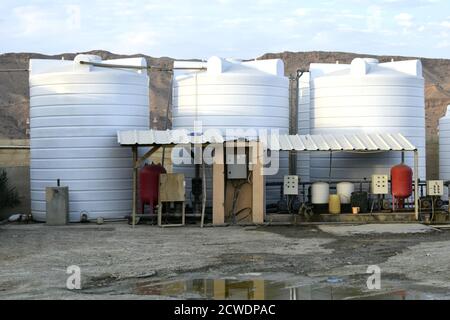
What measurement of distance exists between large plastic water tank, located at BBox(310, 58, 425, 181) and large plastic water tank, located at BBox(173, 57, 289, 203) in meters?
1.23

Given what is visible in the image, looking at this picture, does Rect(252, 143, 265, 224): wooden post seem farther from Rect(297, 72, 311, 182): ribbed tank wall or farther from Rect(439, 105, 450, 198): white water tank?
Rect(439, 105, 450, 198): white water tank

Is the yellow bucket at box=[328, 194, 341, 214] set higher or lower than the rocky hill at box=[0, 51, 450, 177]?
lower

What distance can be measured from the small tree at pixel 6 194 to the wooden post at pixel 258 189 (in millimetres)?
7165

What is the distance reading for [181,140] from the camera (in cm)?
1697

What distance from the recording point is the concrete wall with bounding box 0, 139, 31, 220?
20.6m

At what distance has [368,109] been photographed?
1998cm

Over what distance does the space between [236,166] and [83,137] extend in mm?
4163

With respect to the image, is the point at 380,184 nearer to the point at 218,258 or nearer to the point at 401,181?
the point at 401,181

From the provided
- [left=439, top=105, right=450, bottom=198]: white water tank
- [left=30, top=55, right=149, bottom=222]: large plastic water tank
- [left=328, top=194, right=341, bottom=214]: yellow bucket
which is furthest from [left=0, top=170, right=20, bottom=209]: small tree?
[left=439, top=105, right=450, bottom=198]: white water tank

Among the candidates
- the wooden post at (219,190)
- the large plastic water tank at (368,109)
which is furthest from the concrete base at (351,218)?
the large plastic water tank at (368,109)

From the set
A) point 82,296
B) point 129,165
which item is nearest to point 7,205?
point 129,165

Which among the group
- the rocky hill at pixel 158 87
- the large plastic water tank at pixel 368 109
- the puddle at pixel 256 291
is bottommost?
the puddle at pixel 256 291

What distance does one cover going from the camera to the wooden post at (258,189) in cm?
1725

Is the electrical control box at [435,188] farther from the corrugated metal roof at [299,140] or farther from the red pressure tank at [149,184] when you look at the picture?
the red pressure tank at [149,184]
